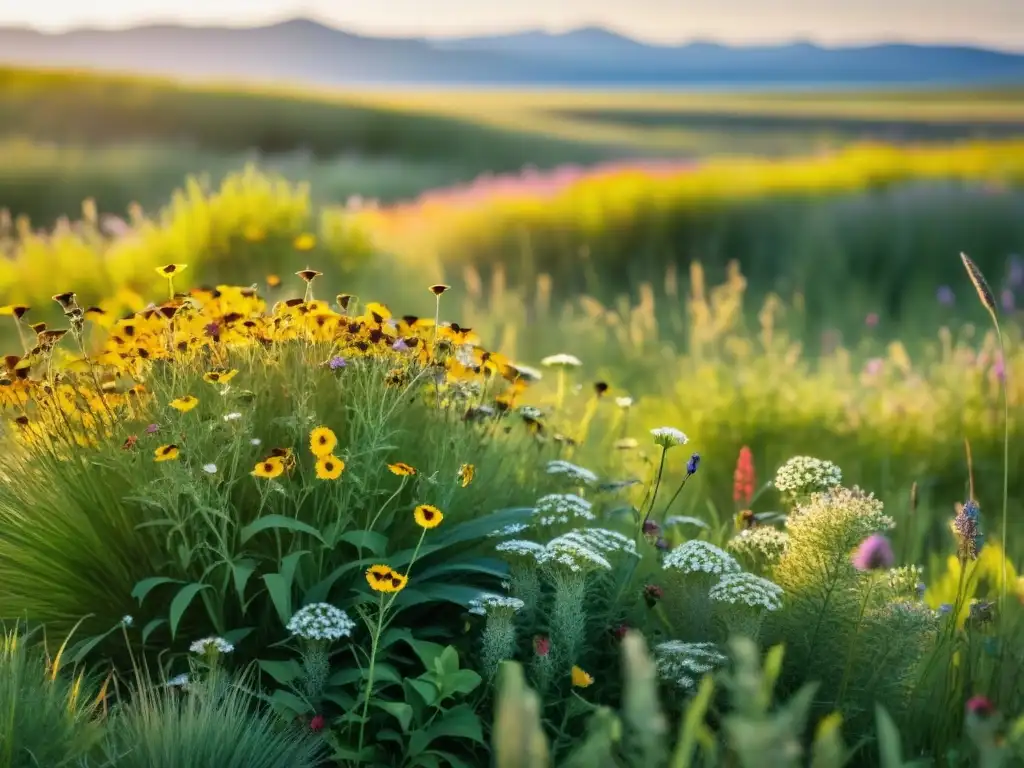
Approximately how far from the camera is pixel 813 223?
1162cm

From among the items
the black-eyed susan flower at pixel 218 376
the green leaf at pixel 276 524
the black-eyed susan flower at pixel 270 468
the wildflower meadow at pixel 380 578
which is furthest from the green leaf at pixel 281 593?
the black-eyed susan flower at pixel 218 376

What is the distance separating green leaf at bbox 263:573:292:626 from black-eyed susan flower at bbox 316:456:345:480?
0.28 meters

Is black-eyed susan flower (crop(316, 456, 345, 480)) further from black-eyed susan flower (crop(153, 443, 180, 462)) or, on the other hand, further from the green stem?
the green stem

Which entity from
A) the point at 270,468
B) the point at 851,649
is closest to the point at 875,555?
the point at 851,649

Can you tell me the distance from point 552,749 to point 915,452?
3830 millimetres

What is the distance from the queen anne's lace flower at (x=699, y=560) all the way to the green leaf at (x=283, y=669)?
0.92 metres

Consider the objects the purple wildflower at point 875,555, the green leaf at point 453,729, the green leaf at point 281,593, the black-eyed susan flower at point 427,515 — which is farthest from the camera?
the green leaf at point 281,593

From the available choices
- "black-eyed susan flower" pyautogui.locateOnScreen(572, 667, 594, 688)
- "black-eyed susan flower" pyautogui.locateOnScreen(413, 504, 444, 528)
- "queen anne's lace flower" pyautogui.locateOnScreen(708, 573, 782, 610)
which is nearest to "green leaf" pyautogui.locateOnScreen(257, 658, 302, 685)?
"black-eyed susan flower" pyautogui.locateOnScreen(413, 504, 444, 528)

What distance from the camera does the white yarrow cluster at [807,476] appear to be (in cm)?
311

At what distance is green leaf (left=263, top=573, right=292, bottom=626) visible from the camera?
8.93ft

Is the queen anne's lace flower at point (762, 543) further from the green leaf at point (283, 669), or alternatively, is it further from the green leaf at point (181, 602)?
the green leaf at point (181, 602)

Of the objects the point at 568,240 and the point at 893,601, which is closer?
the point at 893,601

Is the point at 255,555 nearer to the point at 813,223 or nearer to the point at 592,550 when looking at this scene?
the point at 592,550

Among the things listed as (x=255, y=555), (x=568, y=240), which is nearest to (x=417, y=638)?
(x=255, y=555)
